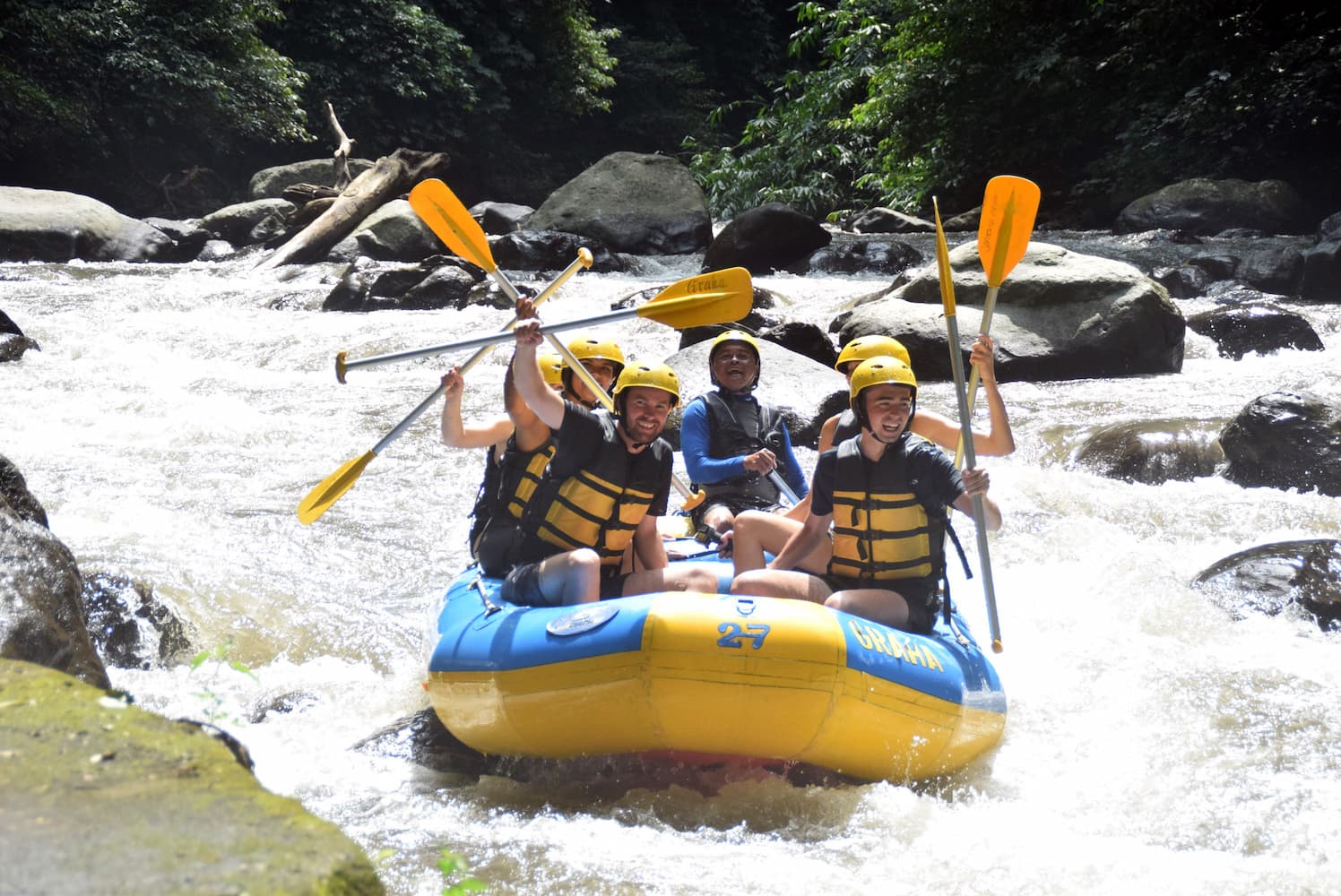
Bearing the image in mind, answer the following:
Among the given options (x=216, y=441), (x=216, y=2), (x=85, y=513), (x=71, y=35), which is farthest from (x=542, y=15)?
(x=85, y=513)

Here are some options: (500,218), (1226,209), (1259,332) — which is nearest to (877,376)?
(1259,332)

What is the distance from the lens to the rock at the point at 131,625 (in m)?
4.22

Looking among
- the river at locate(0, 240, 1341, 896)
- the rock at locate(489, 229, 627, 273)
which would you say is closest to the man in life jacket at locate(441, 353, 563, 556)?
the river at locate(0, 240, 1341, 896)

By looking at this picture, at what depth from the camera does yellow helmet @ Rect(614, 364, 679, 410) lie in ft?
11.9

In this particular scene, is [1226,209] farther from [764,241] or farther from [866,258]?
[764,241]

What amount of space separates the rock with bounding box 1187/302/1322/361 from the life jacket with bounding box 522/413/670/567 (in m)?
6.86

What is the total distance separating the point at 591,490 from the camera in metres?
3.68

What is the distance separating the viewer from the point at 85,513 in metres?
5.82

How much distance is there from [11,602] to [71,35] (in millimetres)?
16537

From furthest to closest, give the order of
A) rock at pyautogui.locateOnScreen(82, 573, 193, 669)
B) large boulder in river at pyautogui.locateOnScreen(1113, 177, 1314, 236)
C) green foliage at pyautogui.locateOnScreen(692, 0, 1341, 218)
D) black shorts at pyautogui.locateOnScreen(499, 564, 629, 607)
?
green foliage at pyautogui.locateOnScreen(692, 0, 1341, 218) < large boulder in river at pyautogui.locateOnScreen(1113, 177, 1314, 236) < rock at pyautogui.locateOnScreen(82, 573, 193, 669) < black shorts at pyautogui.locateOnScreen(499, 564, 629, 607)

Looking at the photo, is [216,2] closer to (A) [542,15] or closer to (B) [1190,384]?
(A) [542,15]

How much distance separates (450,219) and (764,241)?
9048 millimetres

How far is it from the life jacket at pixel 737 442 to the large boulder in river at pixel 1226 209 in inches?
391

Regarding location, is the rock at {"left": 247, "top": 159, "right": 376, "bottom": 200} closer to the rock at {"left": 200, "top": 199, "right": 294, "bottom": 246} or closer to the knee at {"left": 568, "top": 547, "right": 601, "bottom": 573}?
the rock at {"left": 200, "top": 199, "right": 294, "bottom": 246}
